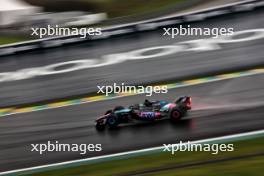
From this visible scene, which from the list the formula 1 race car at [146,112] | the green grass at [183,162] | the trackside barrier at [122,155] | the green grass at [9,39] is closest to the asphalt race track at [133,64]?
the green grass at [9,39]

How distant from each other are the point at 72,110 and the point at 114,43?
18.5 feet

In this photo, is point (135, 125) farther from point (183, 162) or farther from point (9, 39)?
point (9, 39)

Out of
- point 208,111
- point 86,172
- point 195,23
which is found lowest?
point 86,172

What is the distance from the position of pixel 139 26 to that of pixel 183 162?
33.4ft

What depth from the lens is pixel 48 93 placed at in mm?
17391

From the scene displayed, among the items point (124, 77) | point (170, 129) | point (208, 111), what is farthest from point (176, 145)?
point (124, 77)

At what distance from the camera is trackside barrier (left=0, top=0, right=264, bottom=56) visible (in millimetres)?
21047

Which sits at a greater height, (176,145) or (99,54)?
(99,54)

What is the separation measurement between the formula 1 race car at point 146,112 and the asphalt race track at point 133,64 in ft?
9.49

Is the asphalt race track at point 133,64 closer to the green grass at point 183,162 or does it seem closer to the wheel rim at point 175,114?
the wheel rim at point 175,114

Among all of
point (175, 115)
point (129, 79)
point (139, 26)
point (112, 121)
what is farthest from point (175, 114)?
point (139, 26)

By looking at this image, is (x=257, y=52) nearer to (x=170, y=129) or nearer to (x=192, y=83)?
(x=192, y=83)

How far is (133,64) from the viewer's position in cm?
1848

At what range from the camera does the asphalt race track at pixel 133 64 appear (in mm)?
17156
